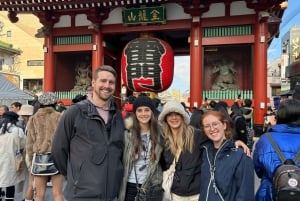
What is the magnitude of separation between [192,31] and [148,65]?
1.88 metres

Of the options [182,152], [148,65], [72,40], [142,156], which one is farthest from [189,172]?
[72,40]

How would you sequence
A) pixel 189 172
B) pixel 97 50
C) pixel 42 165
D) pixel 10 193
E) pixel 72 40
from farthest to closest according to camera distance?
pixel 72 40 → pixel 97 50 → pixel 10 193 → pixel 42 165 → pixel 189 172

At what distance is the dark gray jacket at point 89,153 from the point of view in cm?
245

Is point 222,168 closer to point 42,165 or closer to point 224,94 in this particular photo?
point 42,165

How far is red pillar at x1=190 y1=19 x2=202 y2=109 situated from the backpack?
8.51 metres

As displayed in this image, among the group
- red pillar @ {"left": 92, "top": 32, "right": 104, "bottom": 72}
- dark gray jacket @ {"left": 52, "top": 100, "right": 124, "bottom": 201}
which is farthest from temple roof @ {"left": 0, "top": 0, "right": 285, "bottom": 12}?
dark gray jacket @ {"left": 52, "top": 100, "right": 124, "bottom": 201}

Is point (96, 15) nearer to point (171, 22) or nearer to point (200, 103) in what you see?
point (171, 22)

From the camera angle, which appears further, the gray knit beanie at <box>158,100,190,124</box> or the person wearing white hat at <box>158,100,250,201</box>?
the gray knit beanie at <box>158,100,190,124</box>

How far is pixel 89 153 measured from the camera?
245 cm

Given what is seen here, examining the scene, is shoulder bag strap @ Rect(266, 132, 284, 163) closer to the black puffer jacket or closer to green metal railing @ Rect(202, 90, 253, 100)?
the black puffer jacket

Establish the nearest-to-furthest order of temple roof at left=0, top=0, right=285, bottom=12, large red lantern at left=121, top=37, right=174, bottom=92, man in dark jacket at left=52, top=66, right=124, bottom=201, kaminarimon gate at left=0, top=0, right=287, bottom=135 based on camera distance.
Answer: man in dark jacket at left=52, top=66, right=124, bottom=201 → temple roof at left=0, top=0, right=285, bottom=12 → kaminarimon gate at left=0, top=0, right=287, bottom=135 → large red lantern at left=121, top=37, right=174, bottom=92

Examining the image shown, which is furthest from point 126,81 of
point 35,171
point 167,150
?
point 167,150

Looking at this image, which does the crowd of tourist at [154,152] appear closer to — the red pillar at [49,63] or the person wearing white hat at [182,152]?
the person wearing white hat at [182,152]

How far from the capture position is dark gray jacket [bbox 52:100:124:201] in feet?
8.04
